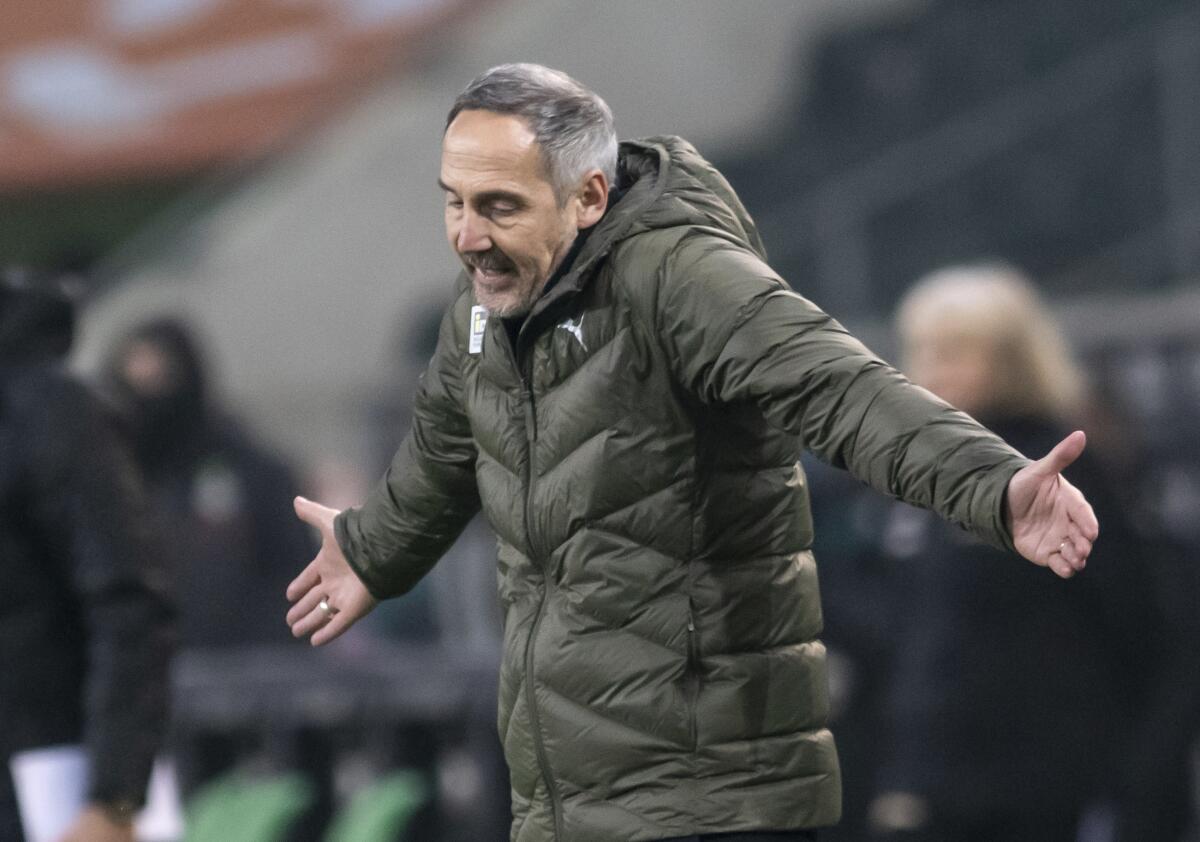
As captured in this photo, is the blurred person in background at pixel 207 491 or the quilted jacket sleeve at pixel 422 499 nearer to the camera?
the quilted jacket sleeve at pixel 422 499

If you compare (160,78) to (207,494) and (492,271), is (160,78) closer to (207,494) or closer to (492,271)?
(207,494)

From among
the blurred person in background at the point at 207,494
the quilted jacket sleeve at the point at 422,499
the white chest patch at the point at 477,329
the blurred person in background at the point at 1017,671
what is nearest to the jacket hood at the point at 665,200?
the white chest patch at the point at 477,329

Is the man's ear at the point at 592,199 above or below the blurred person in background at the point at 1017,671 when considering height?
above

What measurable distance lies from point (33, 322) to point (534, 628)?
132 centimetres

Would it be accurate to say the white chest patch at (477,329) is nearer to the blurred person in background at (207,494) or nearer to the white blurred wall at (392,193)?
the blurred person in background at (207,494)

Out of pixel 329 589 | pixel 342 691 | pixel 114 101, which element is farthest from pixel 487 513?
pixel 114 101

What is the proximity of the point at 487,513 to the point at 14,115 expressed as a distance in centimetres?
1172

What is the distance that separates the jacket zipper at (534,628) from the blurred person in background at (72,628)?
990 mm

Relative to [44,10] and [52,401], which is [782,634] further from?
[44,10]

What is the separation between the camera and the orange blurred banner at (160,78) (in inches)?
537

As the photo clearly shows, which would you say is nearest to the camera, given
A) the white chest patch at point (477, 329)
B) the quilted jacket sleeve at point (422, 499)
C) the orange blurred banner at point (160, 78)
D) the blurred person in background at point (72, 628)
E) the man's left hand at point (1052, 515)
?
the man's left hand at point (1052, 515)

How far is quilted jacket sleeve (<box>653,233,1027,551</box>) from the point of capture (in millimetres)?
2414

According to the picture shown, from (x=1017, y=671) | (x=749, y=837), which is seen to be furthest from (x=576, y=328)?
(x=1017, y=671)

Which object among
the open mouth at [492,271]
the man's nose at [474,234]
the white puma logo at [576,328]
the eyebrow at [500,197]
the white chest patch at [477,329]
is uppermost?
the eyebrow at [500,197]
